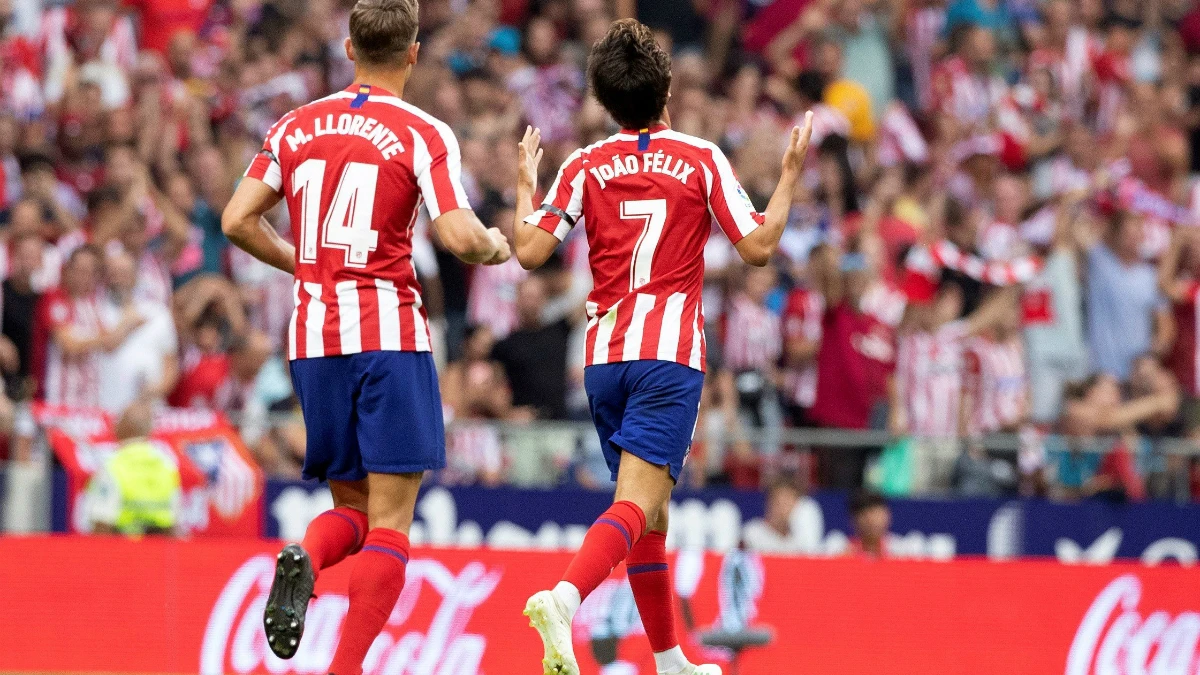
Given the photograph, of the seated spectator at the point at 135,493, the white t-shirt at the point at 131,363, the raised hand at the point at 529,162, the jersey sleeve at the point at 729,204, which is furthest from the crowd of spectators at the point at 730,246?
the jersey sleeve at the point at 729,204

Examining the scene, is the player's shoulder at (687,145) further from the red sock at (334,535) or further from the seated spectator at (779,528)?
the seated spectator at (779,528)

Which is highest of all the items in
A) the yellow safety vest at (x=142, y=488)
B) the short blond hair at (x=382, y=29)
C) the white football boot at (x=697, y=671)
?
the short blond hair at (x=382, y=29)

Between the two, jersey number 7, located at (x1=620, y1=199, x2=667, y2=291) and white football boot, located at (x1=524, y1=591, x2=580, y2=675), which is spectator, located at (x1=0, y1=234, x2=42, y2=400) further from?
white football boot, located at (x1=524, y1=591, x2=580, y2=675)

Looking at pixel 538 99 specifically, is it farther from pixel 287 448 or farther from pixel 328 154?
pixel 328 154

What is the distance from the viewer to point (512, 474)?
41.0 feet

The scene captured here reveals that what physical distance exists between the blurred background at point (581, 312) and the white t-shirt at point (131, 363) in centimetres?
2

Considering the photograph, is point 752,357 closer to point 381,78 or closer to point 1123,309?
point 1123,309

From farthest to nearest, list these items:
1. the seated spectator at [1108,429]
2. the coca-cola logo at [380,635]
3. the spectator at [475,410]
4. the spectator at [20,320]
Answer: the seated spectator at [1108,429]
the spectator at [475,410]
the spectator at [20,320]
the coca-cola logo at [380,635]

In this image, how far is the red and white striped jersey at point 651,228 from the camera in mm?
6664

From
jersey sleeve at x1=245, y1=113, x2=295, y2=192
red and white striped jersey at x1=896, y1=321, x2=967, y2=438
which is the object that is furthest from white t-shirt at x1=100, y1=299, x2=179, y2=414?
jersey sleeve at x1=245, y1=113, x2=295, y2=192

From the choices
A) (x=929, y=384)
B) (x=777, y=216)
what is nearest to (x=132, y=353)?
(x=929, y=384)

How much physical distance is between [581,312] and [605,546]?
6829mm

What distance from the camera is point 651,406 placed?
661 centimetres

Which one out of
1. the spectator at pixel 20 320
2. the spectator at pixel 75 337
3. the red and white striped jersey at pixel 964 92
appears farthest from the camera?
the red and white striped jersey at pixel 964 92
